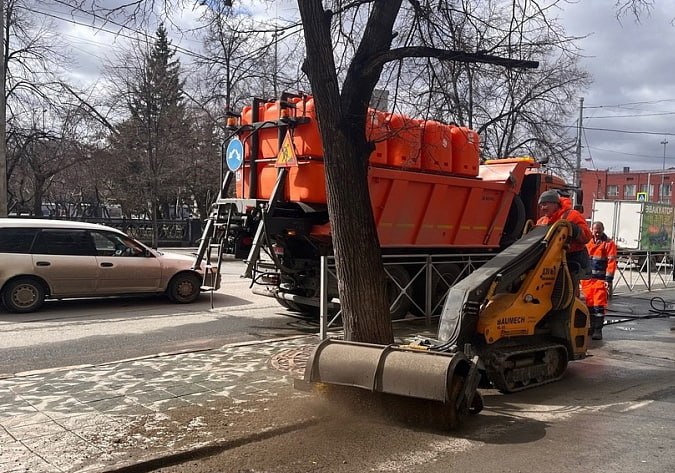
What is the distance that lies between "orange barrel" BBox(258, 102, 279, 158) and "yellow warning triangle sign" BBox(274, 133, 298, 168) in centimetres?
30

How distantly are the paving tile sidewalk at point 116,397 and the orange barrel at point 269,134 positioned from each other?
330 cm

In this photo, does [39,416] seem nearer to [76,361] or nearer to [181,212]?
[76,361]

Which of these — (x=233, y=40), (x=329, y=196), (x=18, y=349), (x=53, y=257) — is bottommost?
(x=18, y=349)

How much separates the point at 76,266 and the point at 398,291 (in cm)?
590

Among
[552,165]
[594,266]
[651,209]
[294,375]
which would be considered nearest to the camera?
[294,375]

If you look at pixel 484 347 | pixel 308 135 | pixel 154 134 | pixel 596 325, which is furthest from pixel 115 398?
pixel 154 134

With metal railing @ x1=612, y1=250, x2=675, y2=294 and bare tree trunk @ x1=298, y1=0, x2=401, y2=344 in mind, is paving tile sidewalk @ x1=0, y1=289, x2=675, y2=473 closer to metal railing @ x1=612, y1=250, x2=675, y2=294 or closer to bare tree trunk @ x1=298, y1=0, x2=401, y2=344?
bare tree trunk @ x1=298, y1=0, x2=401, y2=344

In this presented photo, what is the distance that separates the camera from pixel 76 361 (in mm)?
7750

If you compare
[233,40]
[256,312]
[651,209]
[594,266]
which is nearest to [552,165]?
[651,209]

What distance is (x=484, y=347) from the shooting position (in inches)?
247

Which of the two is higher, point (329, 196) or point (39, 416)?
point (329, 196)

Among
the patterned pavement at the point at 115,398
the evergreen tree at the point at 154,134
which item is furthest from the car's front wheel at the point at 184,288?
the evergreen tree at the point at 154,134

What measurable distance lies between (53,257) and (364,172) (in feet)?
23.9

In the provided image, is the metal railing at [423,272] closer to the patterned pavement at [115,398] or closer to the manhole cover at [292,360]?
the manhole cover at [292,360]
